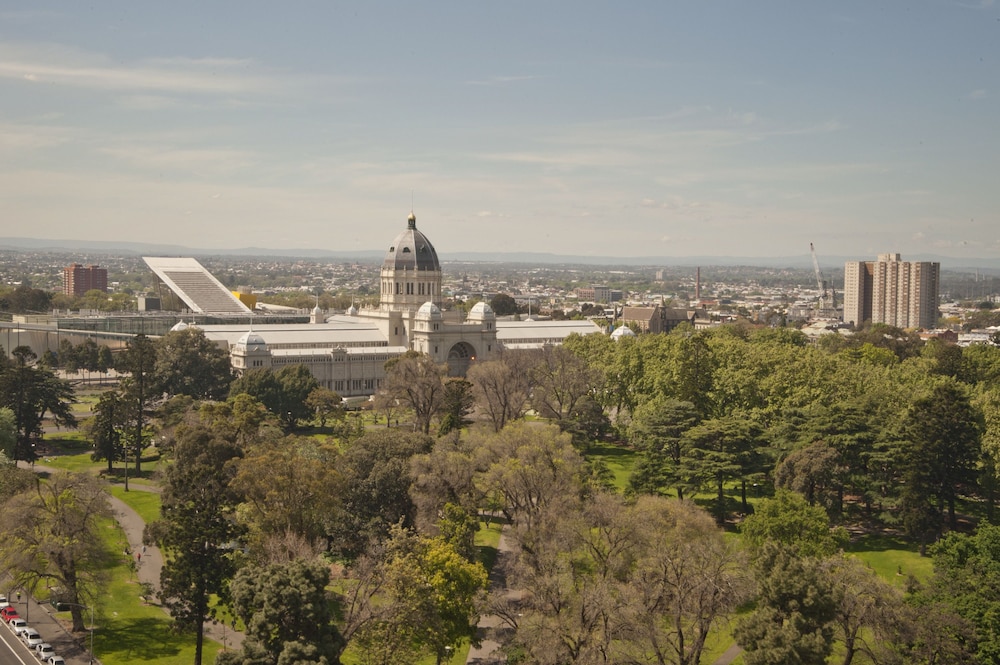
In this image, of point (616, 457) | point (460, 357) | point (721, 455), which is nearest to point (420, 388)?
point (616, 457)

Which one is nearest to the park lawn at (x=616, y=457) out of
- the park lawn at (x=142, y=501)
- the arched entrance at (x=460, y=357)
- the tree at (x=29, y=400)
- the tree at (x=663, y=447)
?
the tree at (x=663, y=447)

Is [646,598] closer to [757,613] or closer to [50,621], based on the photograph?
[757,613]

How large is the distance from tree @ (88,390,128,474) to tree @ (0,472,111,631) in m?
22.5

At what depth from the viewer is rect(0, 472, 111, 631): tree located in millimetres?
38344

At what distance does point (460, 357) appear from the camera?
105 metres

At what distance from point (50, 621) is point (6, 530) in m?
3.91

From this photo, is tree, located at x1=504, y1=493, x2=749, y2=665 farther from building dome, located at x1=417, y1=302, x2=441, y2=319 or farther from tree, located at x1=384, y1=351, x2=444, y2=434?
building dome, located at x1=417, y1=302, x2=441, y2=319

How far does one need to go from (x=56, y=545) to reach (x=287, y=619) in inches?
506

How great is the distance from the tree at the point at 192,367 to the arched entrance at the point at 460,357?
2472 cm

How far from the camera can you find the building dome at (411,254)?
108062 millimetres

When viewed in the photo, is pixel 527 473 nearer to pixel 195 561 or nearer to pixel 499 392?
pixel 195 561

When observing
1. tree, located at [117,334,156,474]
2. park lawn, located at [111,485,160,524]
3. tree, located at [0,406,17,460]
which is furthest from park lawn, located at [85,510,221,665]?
tree, located at [0,406,17,460]

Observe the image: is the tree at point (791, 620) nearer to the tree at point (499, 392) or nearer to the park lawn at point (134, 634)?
the park lawn at point (134, 634)

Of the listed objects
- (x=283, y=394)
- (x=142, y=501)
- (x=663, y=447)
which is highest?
(x=283, y=394)
